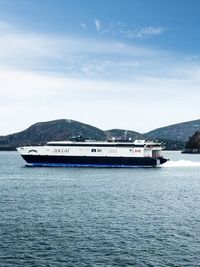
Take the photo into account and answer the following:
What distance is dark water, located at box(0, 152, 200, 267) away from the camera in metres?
37.4

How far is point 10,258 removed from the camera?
36.8 meters

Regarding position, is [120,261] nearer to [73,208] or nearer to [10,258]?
[10,258]

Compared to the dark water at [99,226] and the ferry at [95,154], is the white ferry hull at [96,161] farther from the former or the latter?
the dark water at [99,226]

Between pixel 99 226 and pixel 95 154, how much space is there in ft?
288

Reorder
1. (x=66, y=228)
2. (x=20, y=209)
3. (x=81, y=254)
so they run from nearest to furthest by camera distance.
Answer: (x=81, y=254) < (x=66, y=228) < (x=20, y=209)

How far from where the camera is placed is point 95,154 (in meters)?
136

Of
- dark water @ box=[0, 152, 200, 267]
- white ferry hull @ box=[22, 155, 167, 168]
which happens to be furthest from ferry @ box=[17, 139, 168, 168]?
dark water @ box=[0, 152, 200, 267]

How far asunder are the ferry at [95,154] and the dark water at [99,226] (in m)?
49.8

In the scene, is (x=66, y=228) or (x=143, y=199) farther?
(x=143, y=199)

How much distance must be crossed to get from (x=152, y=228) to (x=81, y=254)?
12019mm

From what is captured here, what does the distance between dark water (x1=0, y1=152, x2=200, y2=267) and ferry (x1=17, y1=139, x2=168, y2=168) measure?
49.8 meters

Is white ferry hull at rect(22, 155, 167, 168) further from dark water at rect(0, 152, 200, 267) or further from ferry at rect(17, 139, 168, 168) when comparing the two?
dark water at rect(0, 152, 200, 267)

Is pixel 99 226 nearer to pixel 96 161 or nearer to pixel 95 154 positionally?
pixel 96 161

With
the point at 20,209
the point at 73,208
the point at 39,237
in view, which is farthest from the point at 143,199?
the point at 39,237
